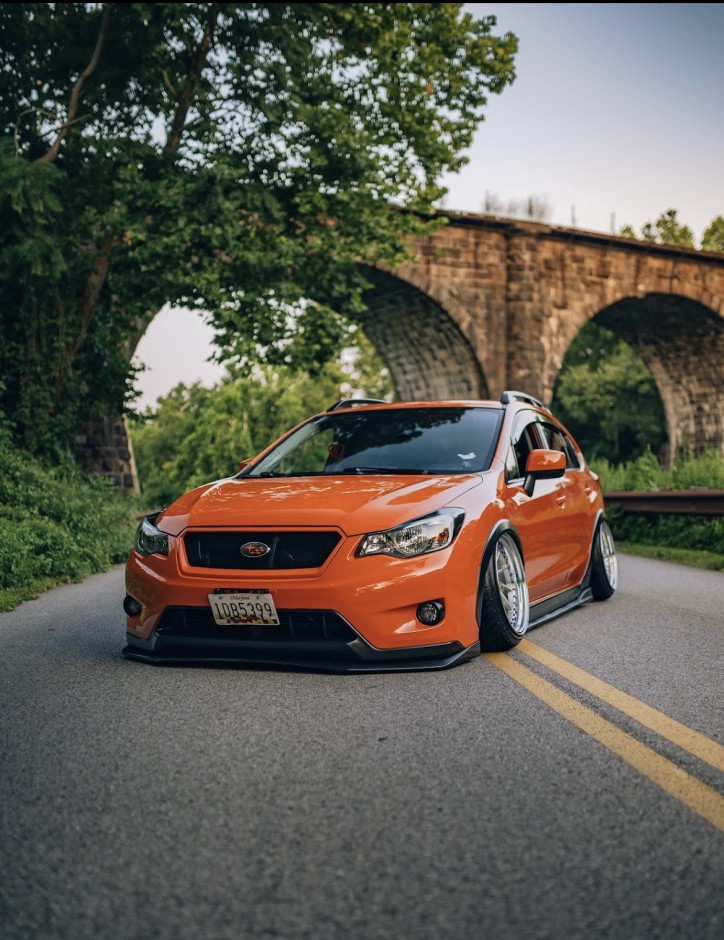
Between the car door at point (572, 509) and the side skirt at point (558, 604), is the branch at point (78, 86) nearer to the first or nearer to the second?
the car door at point (572, 509)

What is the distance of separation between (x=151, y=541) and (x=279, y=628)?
0.96 m

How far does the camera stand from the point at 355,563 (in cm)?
Answer: 509

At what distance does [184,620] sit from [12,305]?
1278 centimetres

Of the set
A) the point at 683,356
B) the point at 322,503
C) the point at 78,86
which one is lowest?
the point at 322,503

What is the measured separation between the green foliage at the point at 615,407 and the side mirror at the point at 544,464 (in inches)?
1703

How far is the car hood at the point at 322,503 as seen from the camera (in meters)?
5.26

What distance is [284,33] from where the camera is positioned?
1736cm

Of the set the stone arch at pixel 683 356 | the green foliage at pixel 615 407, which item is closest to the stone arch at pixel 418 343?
the stone arch at pixel 683 356

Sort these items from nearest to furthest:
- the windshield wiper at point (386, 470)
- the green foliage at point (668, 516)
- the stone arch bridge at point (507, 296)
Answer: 1. the windshield wiper at point (386, 470)
2. the green foliage at point (668, 516)
3. the stone arch bridge at point (507, 296)

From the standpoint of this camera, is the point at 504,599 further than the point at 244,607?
Yes

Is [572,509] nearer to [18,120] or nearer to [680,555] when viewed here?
[680,555]

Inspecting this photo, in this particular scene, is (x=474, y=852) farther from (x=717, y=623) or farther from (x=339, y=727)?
(x=717, y=623)

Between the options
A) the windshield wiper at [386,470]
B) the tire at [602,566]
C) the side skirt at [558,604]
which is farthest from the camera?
the tire at [602,566]

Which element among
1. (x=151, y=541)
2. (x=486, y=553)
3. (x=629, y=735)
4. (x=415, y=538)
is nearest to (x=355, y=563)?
(x=415, y=538)
